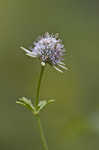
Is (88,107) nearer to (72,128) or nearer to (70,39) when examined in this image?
(70,39)

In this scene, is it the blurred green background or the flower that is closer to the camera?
the flower

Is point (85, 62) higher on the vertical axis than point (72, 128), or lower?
higher

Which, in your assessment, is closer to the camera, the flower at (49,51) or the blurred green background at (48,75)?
the flower at (49,51)

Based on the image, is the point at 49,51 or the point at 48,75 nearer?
the point at 49,51

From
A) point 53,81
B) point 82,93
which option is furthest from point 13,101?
point 82,93
